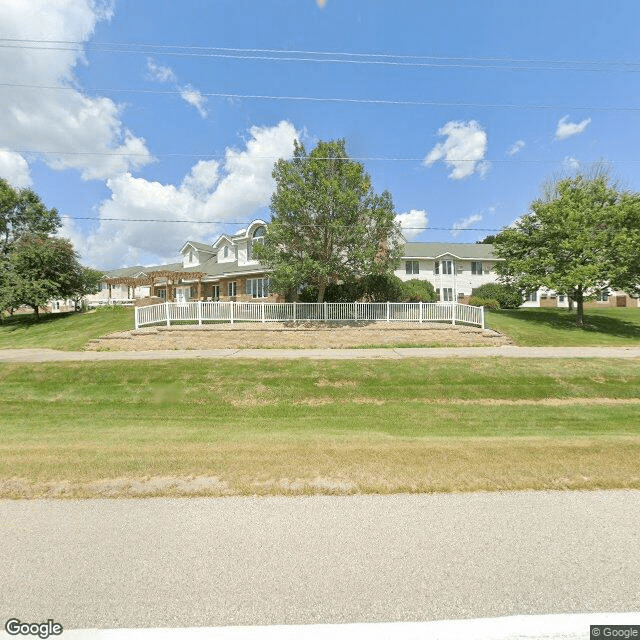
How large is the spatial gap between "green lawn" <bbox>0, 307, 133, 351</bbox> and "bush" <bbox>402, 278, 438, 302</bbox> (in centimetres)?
1756

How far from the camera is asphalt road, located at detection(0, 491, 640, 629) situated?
7.31 ft

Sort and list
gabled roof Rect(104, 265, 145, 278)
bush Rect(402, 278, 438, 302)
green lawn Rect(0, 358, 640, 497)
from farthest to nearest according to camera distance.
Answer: gabled roof Rect(104, 265, 145, 278)
bush Rect(402, 278, 438, 302)
green lawn Rect(0, 358, 640, 497)

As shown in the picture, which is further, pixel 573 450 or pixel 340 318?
pixel 340 318

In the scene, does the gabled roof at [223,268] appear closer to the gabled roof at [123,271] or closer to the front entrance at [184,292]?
the front entrance at [184,292]

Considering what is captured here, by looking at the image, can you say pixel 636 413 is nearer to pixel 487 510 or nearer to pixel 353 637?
pixel 487 510

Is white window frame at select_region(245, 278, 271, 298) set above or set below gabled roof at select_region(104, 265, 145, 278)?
below

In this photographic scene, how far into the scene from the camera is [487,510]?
3.36 metres

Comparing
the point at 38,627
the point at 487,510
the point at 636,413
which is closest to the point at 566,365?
the point at 636,413

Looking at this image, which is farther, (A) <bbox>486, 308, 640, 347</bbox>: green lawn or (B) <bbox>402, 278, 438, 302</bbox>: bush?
(B) <bbox>402, 278, 438, 302</bbox>: bush

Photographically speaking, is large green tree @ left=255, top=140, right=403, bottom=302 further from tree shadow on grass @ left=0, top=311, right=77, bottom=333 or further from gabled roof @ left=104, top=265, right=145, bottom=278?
gabled roof @ left=104, top=265, right=145, bottom=278

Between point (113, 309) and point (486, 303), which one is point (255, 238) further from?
point (486, 303)

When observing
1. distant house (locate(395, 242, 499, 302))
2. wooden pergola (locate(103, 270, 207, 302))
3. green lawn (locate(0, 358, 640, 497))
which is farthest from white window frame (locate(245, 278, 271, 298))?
distant house (locate(395, 242, 499, 302))

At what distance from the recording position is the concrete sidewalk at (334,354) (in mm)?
13266

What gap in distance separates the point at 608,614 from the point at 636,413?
8.15 m
